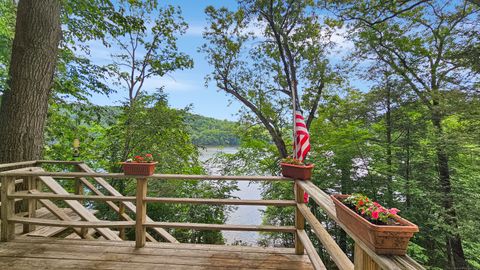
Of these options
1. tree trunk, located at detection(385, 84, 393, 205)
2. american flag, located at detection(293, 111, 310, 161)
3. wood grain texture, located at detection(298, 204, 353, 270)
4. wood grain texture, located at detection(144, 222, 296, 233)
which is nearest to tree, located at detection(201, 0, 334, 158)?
tree trunk, located at detection(385, 84, 393, 205)

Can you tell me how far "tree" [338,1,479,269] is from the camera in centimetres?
630

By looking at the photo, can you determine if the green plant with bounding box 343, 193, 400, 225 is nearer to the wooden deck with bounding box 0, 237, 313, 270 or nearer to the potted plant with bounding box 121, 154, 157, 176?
the wooden deck with bounding box 0, 237, 313, 270

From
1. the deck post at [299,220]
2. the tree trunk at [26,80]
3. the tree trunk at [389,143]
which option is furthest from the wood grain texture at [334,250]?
the tree trunk at [389,143]

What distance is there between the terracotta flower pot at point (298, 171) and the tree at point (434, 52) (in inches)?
237

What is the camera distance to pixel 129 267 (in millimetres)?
2178

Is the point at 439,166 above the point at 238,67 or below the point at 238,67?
below

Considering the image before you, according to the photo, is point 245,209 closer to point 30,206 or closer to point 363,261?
point 30,206

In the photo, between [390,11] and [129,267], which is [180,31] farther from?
[129,267]

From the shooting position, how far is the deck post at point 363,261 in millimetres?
1003

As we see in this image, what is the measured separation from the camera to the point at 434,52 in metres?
7.55

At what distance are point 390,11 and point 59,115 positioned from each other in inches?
380

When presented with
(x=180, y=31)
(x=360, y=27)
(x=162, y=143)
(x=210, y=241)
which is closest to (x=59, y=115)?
(x=162, y=143)

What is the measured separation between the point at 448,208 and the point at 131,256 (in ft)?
25.8

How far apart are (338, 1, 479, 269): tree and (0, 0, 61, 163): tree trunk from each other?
7543mm
